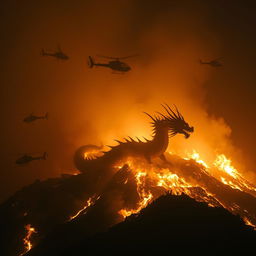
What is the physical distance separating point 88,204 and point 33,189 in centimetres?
638

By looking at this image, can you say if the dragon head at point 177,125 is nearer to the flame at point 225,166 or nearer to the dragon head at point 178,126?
the dragon head at point 178,126

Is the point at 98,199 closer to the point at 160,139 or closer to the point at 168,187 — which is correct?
the point at 168,187

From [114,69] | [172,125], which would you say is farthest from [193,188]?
[114,69]

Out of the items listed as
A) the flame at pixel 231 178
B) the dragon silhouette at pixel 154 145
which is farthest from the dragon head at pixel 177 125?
the flame at pixel 231 178

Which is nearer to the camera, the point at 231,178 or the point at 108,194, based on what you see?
the point at 108,194

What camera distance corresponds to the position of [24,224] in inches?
930

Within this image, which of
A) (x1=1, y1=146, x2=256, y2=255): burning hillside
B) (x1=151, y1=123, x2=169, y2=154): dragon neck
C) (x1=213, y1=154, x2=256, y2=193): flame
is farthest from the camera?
(x1=213, y1=154, x2=256, y2=193): flame

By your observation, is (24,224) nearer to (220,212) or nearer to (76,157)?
(76,157)

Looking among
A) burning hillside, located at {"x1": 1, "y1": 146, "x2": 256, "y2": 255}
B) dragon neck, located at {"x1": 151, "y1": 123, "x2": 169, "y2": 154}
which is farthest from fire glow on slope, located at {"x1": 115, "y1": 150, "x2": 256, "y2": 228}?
dragon neck, located at {"x1": 151, "y1": 123, "x2": 169, "y2": 154}

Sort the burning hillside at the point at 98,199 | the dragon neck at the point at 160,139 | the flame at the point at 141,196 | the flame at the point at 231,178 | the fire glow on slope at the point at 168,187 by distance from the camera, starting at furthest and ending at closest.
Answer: the flame at the point at 231,178 < the dragon neck at the point at 160,139 < the fire glow on slope at the point at 168,187 < the flame at the point at 141,196 < the burning hillside at the point at 98,199

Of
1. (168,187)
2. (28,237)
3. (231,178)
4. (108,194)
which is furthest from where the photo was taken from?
(231,178)

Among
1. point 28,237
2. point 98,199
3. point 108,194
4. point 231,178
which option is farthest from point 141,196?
point 231,178

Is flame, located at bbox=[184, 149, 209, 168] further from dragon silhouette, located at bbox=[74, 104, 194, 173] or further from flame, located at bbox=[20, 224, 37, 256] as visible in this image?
flame, located at bbox=[20, 224, 37, 256]

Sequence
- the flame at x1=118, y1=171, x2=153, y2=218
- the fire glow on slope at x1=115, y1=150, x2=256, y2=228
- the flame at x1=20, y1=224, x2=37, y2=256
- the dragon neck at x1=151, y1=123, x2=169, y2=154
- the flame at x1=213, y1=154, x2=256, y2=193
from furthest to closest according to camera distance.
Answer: the flame at x1=213, y1=154, x2=256, y2=193, the dragon neck at x1=151, y1=123, x2=169, y2=154, the fire glow on slope at x1=115, y1=150, x2=256, y2=228, the flame at x1=118, y1=171, x2=153, y2=218, the flame at x1=20, y1=224, x2=37, y2=256
